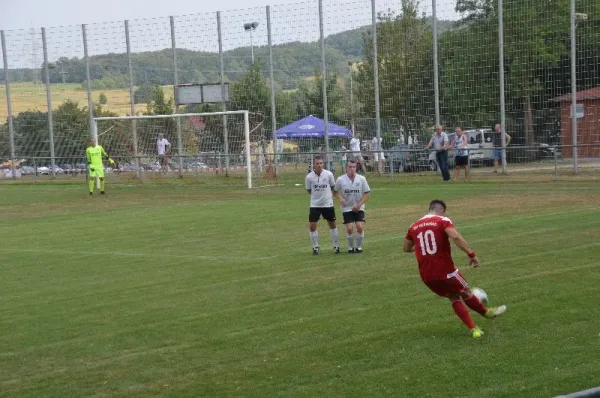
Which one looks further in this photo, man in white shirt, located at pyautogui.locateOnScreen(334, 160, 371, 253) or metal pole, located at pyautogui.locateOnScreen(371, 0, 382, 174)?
metal pole, located at pyautogui.locateOnScreen(371, 0, 382, 174)

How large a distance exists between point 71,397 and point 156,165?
109ft

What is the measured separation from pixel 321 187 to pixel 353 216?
0.89m

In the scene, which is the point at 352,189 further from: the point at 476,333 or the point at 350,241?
the point at 476,333

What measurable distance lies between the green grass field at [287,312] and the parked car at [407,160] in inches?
512

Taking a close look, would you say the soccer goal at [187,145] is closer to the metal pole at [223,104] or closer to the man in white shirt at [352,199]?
the metal pole at [223,104]

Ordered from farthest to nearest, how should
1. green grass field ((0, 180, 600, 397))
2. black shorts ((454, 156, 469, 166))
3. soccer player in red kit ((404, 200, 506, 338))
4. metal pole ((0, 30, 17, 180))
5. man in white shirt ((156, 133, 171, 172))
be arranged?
metal pole ((0, 30, 17, 180)), man in white shirt ((156, 133, 171, 172)), black shorts ((454, 156, 469, 166)), soccer player in red kit ((404, 200, 506, 338)), green grass field ((0, 180, 600, 397))

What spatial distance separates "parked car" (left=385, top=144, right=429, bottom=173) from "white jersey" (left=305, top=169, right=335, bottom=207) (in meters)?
19.6

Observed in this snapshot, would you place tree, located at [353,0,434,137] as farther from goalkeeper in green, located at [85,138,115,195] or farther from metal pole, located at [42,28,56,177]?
metal pole, located at [42,28,56,177]

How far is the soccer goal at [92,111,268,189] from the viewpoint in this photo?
40.8 m

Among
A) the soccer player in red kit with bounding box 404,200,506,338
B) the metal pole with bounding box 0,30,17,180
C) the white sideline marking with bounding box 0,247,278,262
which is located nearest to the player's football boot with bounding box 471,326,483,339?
the soccer player in red kit with bounding box 404,200,506,338

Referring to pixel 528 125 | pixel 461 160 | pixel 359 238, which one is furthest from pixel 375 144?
pixel 359 238

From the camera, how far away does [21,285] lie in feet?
55.3

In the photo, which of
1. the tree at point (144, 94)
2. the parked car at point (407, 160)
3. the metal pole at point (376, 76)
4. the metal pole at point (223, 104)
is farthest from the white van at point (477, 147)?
the tree at point (144, 94)

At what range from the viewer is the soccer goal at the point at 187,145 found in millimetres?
40844
